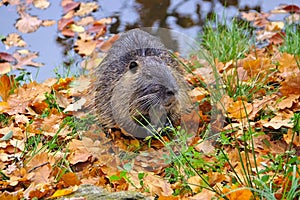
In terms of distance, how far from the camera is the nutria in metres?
3.60

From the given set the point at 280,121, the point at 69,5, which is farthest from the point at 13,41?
the point at 280,121

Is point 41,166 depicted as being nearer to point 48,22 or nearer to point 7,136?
point 7,136

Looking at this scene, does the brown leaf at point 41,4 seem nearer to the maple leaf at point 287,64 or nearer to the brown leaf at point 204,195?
the maple leaf at point 287,64

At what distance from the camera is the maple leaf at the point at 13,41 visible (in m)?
6.01

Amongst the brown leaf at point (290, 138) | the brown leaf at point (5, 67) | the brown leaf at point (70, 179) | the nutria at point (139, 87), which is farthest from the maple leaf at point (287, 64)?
the brown leaf at point (5, 67)

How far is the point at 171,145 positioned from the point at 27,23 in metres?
3.40

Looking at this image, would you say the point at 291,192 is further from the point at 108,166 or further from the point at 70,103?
the point at 70,103

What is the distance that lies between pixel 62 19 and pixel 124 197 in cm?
411

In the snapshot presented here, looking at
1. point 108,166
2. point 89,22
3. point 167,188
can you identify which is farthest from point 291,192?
point 89,22

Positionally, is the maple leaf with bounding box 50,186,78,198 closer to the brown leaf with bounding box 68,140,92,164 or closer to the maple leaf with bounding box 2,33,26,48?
the brown leaf with bounding box 68,140,92,164

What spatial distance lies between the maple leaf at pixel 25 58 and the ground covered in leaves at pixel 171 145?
2.64 ft

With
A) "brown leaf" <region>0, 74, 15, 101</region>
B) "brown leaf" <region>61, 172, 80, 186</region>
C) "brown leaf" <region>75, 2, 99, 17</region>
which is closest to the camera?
"brown leaf" <region>61, 172, 80, 186</region>

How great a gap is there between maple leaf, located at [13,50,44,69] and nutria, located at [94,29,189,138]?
1632mm

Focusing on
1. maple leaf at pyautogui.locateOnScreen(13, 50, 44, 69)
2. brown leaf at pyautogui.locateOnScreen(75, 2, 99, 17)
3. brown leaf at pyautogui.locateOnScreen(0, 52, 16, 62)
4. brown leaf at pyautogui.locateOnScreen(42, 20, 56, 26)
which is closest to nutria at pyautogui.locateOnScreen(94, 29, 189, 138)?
maple leaf at pyautogui.locateOnScreen(13, 50, 44, 69)
